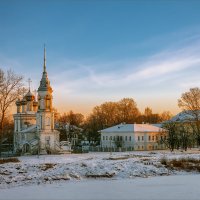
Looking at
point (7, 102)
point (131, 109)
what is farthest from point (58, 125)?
point (7, 102)

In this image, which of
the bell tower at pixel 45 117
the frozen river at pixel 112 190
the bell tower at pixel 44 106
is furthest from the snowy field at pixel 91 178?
the bell tower at pixel 44 106

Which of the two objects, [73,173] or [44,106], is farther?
[44,106]

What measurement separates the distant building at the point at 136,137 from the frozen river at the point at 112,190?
51.0 metres

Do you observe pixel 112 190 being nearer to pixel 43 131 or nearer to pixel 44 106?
pixel 43 131

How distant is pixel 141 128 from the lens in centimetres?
7712

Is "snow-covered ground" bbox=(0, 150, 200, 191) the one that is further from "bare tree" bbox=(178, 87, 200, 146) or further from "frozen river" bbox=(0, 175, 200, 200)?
"bare tree" bbox=(178, 87, 200, 146)

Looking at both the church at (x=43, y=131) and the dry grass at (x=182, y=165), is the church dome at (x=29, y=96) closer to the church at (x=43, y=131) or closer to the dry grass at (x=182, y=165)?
the church at (x=43, y=131)

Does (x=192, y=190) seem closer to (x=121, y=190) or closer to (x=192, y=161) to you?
(x=121, y=190)

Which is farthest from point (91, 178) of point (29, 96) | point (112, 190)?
point (29, 96)

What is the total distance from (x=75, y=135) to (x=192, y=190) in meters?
81.4

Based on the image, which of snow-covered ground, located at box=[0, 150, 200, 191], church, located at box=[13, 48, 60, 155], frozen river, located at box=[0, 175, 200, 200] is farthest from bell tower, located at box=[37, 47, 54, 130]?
frozen river, located at box=[0, 175, 200, 200]

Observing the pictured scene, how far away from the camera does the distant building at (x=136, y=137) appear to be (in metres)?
74.9

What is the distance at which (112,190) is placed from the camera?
2014 cm

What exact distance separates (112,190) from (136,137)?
5520 centimetres
